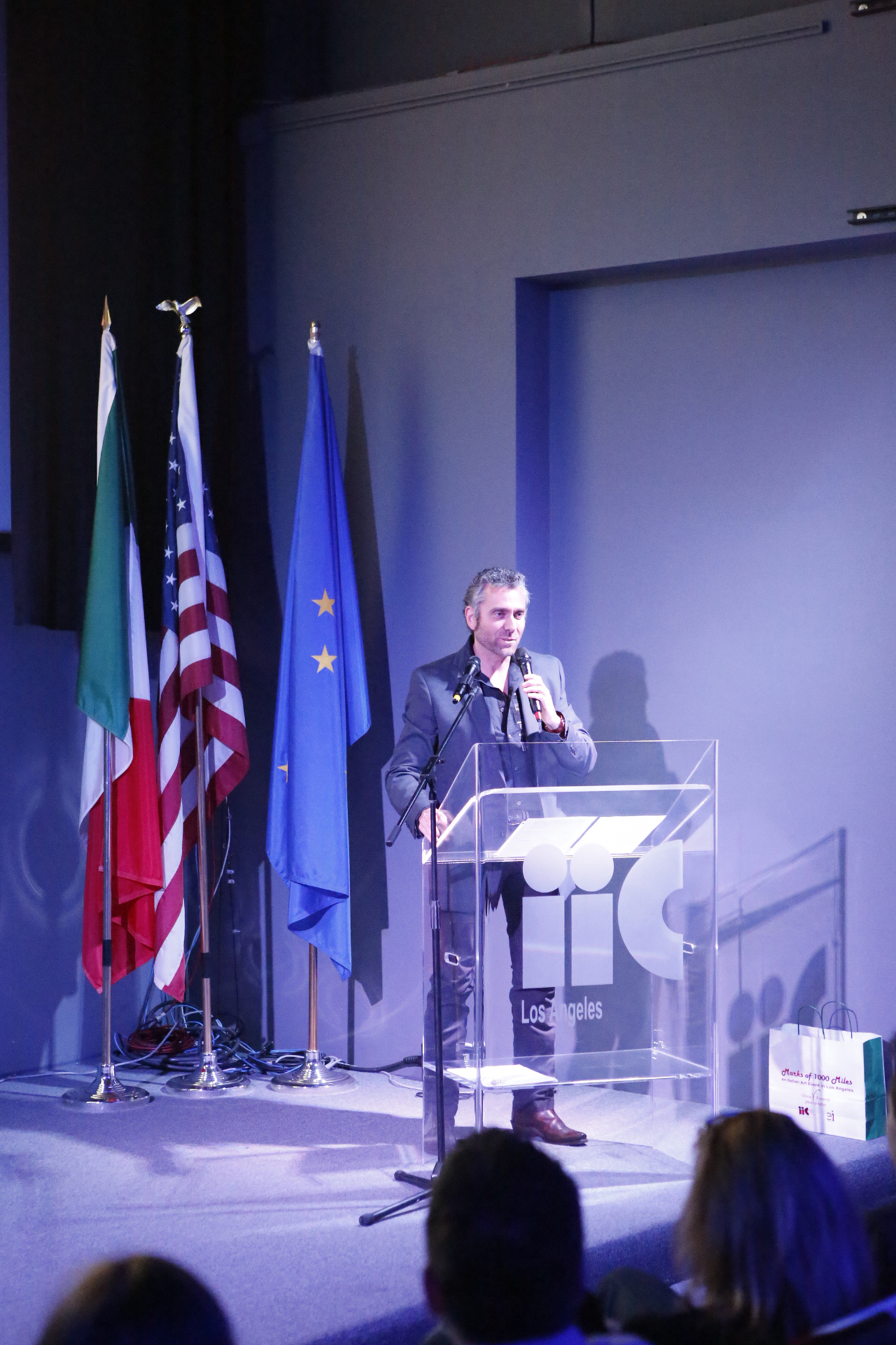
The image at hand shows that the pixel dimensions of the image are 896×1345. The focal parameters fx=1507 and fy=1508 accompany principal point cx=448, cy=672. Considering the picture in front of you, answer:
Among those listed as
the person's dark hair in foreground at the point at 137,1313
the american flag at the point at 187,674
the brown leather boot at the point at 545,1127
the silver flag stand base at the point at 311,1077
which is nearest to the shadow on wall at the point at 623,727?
the brown leather boot at the point at 545,1127

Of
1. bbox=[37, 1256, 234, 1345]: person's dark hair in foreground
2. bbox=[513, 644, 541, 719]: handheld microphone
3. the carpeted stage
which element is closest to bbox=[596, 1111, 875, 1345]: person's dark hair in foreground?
bbox=[37, 1256, 234, 1345]: person's dark hair in foreground

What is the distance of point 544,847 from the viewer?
13.2 feet

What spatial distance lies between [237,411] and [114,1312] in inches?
194

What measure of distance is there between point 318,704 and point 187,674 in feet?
1.55

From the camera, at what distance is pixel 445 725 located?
476 cm

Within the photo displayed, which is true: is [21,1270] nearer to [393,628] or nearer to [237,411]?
[393,628]

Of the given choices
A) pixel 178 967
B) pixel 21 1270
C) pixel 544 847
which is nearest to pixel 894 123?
pixel 544 847

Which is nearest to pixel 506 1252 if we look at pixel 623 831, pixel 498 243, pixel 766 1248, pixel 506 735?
pixel 766 1248

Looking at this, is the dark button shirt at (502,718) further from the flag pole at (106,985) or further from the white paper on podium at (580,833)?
the flag pole at (106,985)

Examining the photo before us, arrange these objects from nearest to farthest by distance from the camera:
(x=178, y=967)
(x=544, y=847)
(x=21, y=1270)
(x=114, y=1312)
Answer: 1. (x=114, y=1312)
2. (x=21, y=1270)
3. (x=544, y=847)
4. (x=178, y=967)

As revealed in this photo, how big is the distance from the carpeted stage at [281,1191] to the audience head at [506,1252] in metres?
1.46

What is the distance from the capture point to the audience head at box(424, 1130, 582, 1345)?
1682 mm

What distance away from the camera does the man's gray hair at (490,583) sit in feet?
15.1

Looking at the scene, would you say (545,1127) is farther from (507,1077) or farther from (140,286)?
(140,286)
